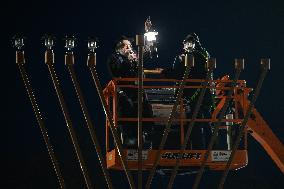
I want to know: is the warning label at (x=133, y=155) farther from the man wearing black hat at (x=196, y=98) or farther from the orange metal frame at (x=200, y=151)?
the man wearing black hat at (x=196, y=98)

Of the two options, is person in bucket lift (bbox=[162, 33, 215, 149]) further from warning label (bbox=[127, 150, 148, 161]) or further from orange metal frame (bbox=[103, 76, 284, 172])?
warning label (bbox=[127, 150, 148, 161])

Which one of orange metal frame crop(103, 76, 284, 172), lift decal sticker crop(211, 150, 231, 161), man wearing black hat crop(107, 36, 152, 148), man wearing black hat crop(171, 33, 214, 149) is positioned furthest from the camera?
man wearing black hat crop(171, 33, 214, 149)

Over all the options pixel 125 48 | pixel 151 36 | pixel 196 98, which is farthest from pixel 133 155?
pixel 151 36

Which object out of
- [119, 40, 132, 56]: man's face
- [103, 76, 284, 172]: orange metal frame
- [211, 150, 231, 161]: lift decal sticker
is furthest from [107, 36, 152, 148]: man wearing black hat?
[211, 150, 231, 161]: lift decal sticker

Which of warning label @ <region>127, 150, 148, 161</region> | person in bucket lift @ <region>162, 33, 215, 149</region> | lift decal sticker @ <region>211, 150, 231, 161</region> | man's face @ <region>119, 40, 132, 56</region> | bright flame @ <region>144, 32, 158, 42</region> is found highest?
bright flame @ <region>144, 32, 158, 42</region>

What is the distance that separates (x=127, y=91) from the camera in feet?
32.0

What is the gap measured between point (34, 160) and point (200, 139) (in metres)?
13.8

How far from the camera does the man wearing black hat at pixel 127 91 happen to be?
9586 millimetres

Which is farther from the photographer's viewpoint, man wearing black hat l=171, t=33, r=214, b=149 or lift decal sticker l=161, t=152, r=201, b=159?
man wearing black hat l=171, t=33, r=214, b=149

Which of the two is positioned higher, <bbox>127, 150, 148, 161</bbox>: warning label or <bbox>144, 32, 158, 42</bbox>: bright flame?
<bbox>144, 32, 158, 42</bbox>: bright flame

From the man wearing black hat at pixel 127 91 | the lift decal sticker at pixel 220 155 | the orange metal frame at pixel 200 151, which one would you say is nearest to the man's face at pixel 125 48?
the man wearing black hat at pixel 127 91

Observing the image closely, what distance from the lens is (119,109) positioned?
31.7 ft

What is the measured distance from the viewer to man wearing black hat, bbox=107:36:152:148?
377 inches

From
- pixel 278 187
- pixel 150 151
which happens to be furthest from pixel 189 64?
pixel 278 187
